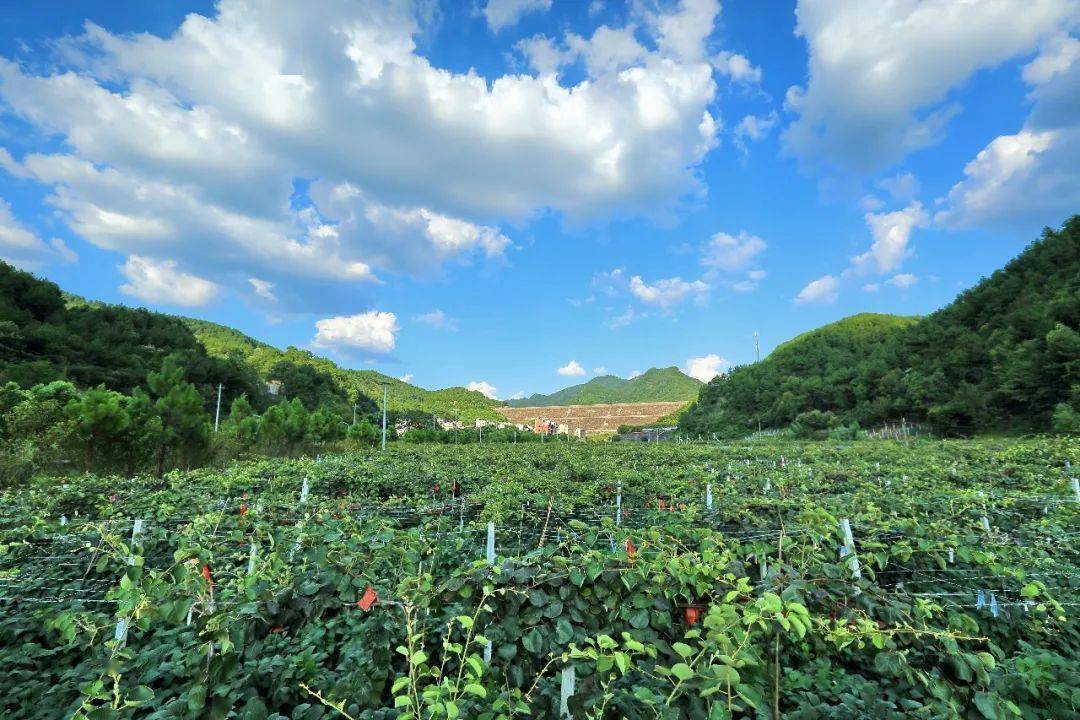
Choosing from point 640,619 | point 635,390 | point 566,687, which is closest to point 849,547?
point 640,619

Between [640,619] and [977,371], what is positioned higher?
[977,371]

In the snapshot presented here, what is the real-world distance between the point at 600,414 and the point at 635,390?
22939 mm

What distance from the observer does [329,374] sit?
7219 centimetres

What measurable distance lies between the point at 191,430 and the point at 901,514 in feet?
62.6

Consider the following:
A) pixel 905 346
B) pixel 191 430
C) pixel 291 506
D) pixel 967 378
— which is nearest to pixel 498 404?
pixel 905 346

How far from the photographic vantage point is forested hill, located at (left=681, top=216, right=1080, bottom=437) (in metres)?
28.0

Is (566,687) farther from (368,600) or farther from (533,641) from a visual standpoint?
(368,600)

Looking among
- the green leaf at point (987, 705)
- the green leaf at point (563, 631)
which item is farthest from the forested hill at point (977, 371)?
the green leaf at point (563, 631)

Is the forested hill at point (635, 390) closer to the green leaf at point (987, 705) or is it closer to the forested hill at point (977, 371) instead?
Answer: the forested hill at point (977, 371)

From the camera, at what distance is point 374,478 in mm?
10172

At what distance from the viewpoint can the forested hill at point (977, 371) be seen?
2803 centimetres

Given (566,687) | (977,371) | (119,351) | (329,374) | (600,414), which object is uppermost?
(329,374)

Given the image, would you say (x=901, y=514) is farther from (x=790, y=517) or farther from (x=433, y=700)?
(x=433, y=700)

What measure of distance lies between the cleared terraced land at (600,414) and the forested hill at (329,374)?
12.5m
